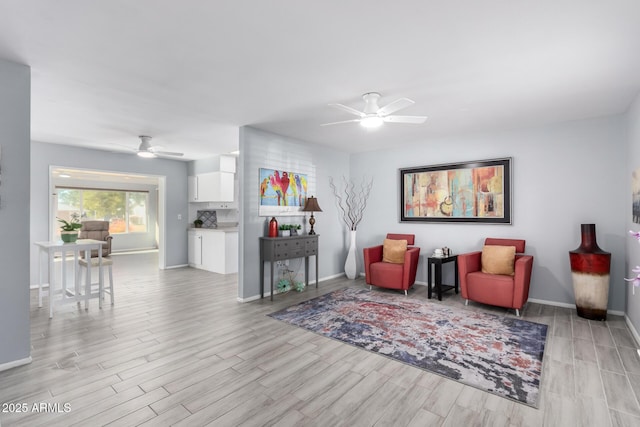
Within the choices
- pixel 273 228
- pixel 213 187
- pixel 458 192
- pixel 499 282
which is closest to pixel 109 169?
pixel 213 187

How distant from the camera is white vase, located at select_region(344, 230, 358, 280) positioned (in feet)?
19.1

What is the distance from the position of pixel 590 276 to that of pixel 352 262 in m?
3.34

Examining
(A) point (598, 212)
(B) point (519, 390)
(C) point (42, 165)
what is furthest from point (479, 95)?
(C) point (42, 165)

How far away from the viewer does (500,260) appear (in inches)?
162

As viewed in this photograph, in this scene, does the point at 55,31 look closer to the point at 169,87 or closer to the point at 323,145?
the point at 169,87

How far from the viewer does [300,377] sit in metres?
2.43

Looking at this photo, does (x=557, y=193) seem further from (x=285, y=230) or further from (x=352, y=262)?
(x=285, y=230)

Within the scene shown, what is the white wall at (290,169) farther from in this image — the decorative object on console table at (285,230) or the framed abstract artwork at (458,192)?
the framed abstract artwork at (458,192)

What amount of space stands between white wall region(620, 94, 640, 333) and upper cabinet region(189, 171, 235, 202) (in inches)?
251

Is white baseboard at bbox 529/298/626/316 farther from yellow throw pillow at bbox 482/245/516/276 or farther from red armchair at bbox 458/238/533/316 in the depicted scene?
yellow throw pillow at bbox 482/245/516/276

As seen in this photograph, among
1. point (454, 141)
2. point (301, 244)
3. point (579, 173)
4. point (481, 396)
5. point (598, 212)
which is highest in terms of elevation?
Result: point (454, 141)

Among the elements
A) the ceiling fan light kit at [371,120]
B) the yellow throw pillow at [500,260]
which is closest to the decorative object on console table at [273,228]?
the ceiling fan light kit at [371,120]

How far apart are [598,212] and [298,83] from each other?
158 inches

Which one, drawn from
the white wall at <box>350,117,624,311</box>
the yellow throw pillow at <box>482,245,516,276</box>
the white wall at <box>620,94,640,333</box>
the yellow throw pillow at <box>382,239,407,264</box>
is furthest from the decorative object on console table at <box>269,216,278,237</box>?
the white wall at <box>620,94,640,333</box>
